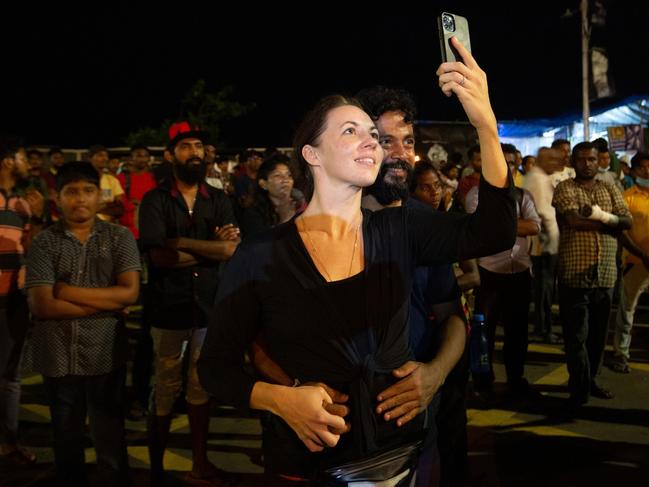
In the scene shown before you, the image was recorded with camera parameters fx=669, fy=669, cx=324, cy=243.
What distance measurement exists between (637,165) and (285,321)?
6445 mm

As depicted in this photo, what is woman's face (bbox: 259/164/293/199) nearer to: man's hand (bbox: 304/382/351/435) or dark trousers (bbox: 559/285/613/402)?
dark trousers (bbox: 559/285/613/402)

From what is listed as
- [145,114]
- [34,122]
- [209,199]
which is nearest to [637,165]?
[209,199]

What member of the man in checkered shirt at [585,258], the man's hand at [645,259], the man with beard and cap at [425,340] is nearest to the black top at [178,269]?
the man with beard and cap at [425,340]

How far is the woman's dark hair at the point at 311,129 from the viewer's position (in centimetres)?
224

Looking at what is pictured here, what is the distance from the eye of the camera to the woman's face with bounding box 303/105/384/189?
2158 mm

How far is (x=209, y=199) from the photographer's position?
4.88 meters

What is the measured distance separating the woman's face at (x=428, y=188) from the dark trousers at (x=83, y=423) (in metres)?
2.13

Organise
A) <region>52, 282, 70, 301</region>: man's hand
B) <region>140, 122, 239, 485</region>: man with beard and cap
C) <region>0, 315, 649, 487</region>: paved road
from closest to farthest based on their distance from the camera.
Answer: <region>52, 282, 70, 301</region>: man's hand → <region>140, 122, 239, 485</region>: man with beard and cap → <region>0, 315, 649, 487</region>: paved road

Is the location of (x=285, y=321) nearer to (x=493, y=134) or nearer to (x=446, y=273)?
(x=493, y=134)

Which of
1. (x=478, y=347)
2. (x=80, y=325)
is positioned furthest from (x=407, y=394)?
(x=80, y=325)

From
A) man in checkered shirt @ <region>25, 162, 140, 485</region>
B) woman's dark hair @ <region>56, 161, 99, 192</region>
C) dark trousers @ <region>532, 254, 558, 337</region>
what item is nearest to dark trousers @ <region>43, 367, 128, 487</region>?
man in checkered shirt @ <region>25, 162, 140, 485</region>

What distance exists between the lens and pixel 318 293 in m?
2.08

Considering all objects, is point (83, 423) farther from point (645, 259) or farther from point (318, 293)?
point (645, 259)

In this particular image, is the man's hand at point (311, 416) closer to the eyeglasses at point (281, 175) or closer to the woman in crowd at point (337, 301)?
the woman in crowd at point (337, 301)
